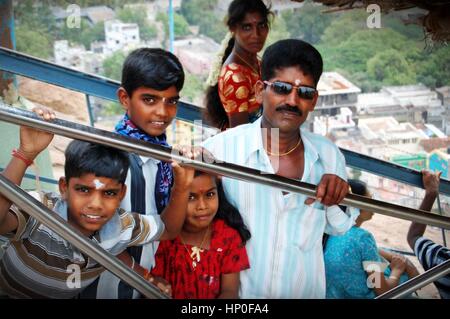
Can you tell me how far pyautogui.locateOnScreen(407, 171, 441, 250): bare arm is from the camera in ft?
7.77

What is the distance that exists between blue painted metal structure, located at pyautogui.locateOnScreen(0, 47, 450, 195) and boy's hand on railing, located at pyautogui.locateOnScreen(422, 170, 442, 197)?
26mm

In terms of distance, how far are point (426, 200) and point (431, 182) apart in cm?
13

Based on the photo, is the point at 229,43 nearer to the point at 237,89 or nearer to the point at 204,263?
the point at 237,89

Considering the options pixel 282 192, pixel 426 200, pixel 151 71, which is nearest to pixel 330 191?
pixel 282 192

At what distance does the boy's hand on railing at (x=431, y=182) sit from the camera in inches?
96.6

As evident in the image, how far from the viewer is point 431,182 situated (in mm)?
2488

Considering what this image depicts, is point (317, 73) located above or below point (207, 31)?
below

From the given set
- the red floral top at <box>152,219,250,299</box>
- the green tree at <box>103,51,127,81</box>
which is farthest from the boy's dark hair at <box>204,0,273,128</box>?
the green tree at <box>103,51,127,81</box>

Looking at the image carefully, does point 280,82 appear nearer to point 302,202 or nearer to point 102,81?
point 302,202

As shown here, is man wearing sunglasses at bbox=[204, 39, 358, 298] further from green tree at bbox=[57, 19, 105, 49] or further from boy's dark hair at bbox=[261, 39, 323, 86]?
green tree at bbox=[57, 19, 105, 49]

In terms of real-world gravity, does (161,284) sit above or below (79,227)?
below

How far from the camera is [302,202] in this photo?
192 centimetres
